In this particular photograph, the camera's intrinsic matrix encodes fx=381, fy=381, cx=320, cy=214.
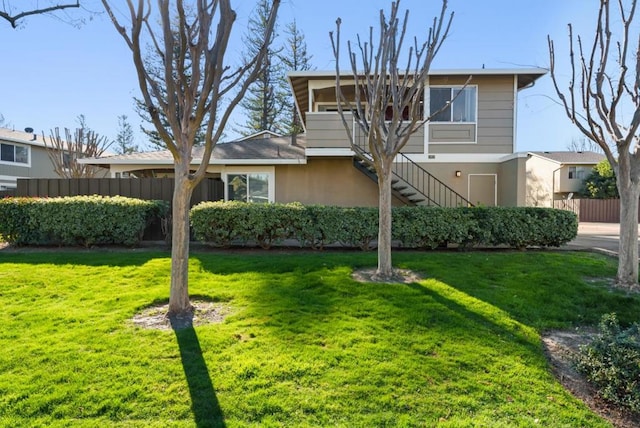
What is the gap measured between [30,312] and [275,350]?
3.38 metres

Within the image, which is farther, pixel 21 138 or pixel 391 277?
pixel 21 138

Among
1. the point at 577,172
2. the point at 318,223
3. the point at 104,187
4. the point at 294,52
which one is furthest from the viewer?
the point at 577,172

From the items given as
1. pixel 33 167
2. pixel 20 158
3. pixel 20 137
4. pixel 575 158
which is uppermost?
pixel 20 137

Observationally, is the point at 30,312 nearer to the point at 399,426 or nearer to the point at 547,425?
the point at 399,426

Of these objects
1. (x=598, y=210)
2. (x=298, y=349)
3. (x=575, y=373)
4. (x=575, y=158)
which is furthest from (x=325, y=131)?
(x=575, y=158)

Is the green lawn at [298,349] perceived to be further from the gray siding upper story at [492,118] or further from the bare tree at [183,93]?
the gray siding upper story at [492,118]

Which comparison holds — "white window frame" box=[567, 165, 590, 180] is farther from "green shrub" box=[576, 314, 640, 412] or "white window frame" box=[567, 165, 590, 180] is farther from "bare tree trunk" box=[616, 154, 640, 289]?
"green shrub" box=[576, 314, 640, 412]

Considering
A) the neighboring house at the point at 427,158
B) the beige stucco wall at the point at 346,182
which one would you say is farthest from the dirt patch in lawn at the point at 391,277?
the beige stucco wall at the point at 346,182

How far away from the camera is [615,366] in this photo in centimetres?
358

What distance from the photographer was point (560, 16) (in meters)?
7.68

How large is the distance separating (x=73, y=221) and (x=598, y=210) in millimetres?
28549

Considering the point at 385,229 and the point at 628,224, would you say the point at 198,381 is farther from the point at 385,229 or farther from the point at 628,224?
the point at 628,224

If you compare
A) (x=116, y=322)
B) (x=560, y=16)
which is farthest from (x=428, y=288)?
(x=560, y=16)

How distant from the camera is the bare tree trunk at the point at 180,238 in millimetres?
4688
